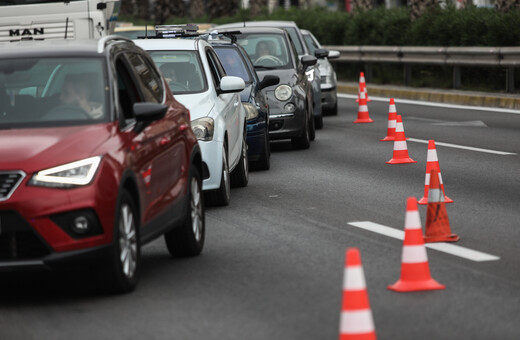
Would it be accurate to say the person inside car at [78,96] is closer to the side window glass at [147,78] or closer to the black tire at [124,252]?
the side window glass at [147,78]

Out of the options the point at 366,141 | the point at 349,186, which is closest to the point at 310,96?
the point at 366,141

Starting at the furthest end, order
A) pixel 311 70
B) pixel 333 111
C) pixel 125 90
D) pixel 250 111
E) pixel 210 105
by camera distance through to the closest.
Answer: pixel 333 111 < pixel 311 70 < pixel 250 111 < pixel 210 105 < pixel 125 90

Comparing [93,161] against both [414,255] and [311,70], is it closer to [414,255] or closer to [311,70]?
[414,255]

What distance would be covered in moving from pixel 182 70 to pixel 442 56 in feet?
48.4

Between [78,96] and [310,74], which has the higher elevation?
[78,96]

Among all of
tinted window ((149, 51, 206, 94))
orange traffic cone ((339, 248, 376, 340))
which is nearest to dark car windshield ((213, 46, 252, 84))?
tinted window ((149, 51, 206, 94))

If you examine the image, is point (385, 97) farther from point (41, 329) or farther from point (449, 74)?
point (41, 329)

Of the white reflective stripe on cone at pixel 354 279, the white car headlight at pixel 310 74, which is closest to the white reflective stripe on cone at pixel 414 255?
the white reflective stripe on cone at pixel 354 279

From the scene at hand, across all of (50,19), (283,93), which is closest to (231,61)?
(283,93)

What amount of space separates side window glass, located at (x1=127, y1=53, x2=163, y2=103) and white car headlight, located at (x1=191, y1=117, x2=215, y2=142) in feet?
7.31

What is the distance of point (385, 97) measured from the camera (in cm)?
2841

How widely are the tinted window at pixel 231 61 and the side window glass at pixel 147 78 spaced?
6027mm

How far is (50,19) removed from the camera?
20531mm

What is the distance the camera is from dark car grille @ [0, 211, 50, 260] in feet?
23.7
